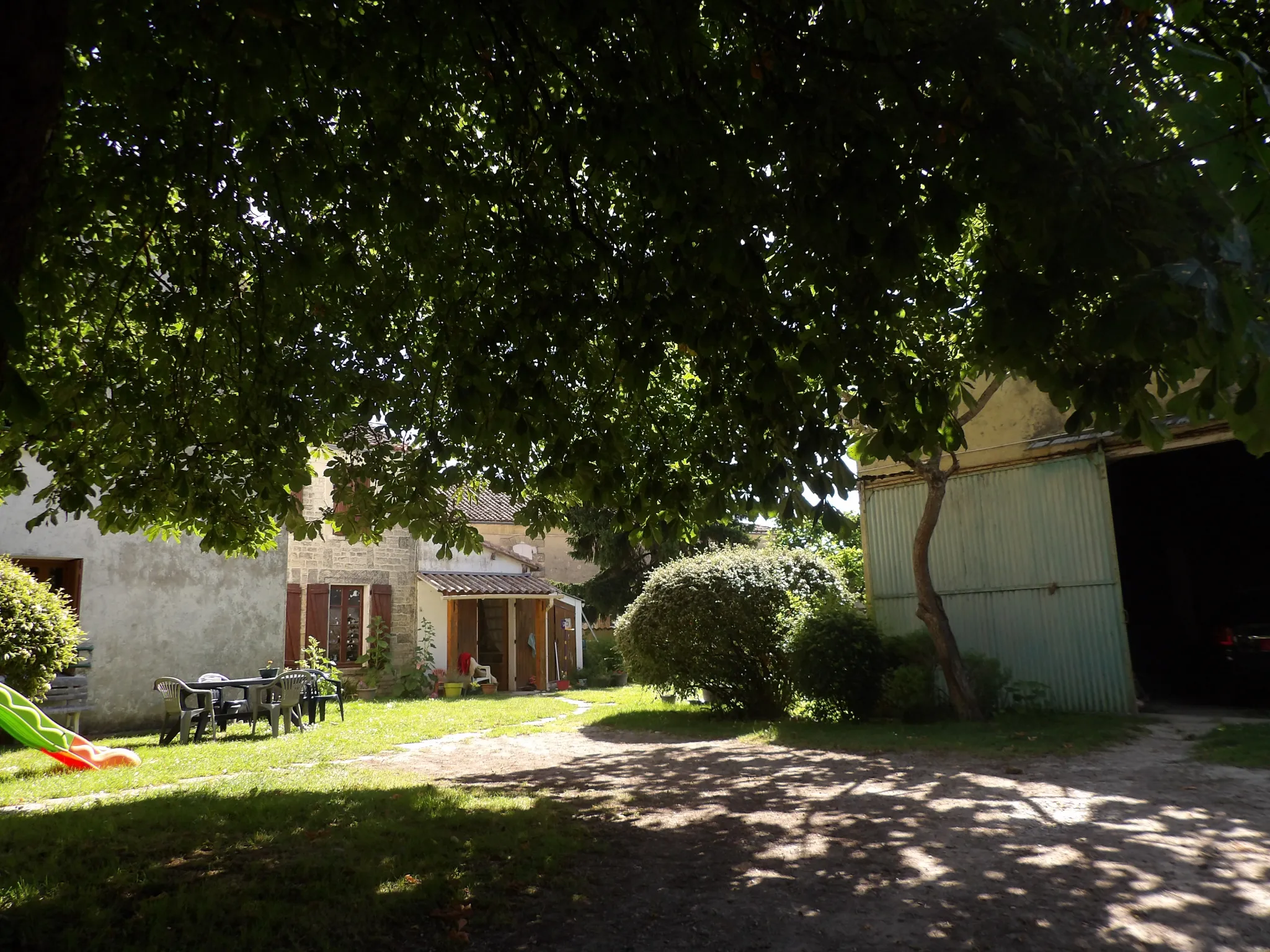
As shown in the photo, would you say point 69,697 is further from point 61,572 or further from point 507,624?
point 507,624

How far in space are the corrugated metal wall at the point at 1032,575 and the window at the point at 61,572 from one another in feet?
42.2

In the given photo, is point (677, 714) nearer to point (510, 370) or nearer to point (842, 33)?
point (510, 370)

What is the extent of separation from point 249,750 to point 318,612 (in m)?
12.4

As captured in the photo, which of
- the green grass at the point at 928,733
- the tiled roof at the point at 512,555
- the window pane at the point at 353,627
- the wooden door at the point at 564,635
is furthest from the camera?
the tiled roof at the point at 512,555

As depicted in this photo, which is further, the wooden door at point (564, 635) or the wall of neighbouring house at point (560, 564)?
the wall of neighbouring house at point (560, 564)

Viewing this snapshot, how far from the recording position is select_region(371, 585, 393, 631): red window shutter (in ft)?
79.0

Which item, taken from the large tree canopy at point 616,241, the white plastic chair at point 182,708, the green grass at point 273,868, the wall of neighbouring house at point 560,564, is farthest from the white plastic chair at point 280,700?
the wall of neighbouring house at point 560,564

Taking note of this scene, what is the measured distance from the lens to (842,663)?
12.0 metres

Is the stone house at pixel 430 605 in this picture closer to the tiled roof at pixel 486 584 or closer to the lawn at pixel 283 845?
the tiled roof at pixel 486 584

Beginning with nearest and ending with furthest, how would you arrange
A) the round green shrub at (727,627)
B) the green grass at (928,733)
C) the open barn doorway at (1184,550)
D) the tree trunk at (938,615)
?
the green grass at (928,733) < the tree trunk at (938,615) < the round green shrub at (727,627) < the open barn doorway at (1184,550)

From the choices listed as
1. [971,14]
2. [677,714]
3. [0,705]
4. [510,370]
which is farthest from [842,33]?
[677,714]

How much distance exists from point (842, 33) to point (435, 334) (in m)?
3.80

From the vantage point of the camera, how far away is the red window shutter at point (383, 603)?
24.1 meters

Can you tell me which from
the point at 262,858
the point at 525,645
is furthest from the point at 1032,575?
the point at 525,645
